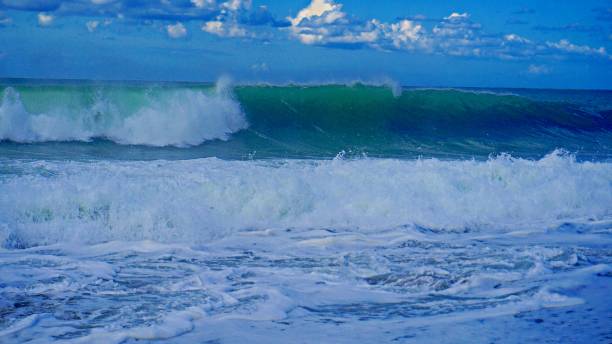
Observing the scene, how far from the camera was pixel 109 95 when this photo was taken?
18891 millimetres

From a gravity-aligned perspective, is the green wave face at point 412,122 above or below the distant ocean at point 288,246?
above

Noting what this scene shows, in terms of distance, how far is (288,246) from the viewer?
279 inches

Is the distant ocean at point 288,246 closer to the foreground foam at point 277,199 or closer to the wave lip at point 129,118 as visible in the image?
the foreground foam at point 277,199

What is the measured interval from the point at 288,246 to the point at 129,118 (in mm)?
11350

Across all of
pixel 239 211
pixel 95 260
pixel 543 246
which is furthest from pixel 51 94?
pixel 543 246

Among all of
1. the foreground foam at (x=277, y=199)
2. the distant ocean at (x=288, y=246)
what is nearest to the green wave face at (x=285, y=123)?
the distant ocean at (x=288, y=246)

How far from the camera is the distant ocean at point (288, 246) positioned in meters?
4.62

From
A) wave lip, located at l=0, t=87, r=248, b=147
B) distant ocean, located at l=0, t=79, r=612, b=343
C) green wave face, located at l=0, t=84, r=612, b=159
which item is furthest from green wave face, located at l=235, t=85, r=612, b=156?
distant ocean, located at l=0, t=79, r=612, b=343

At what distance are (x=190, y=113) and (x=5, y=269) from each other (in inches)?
495

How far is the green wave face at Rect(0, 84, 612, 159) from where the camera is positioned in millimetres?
15852

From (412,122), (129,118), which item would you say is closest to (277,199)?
(129,118)

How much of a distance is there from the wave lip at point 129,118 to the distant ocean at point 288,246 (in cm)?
A: 14

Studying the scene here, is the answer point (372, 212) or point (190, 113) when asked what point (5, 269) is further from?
point (190, 113)

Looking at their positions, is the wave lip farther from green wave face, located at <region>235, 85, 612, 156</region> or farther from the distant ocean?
green wave face, located at <region>235, 85, 612, 156</region>
